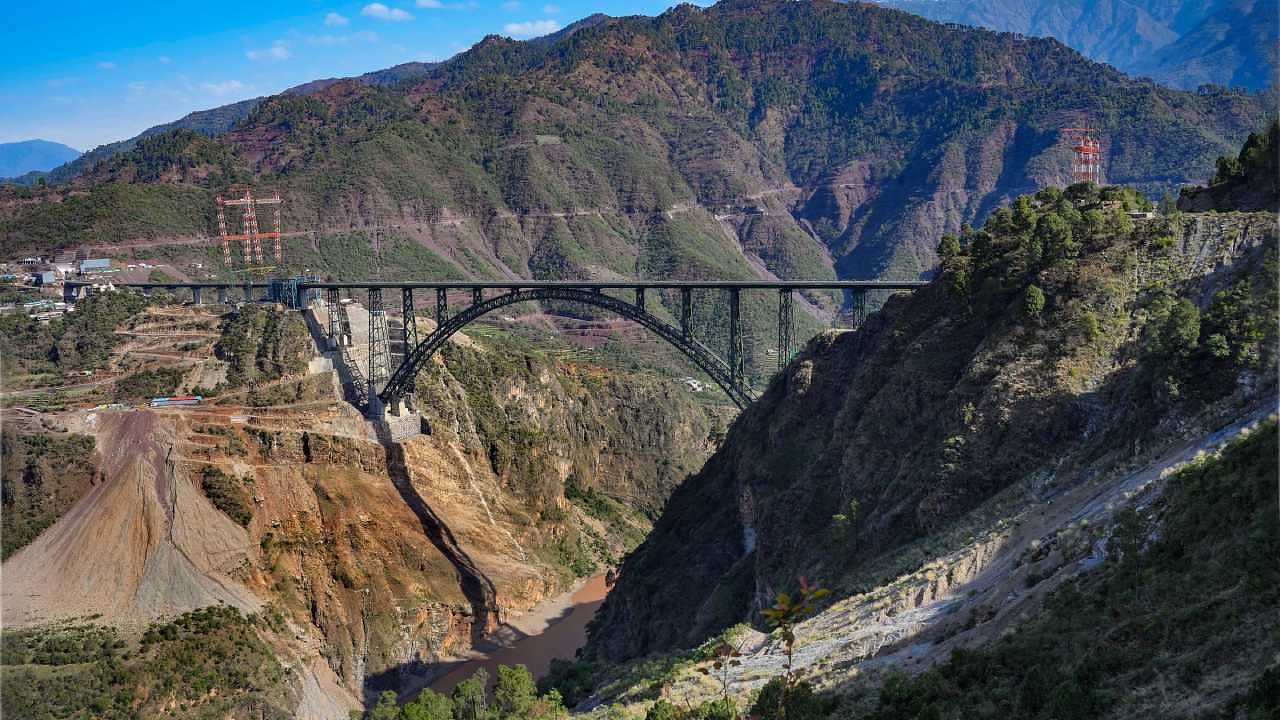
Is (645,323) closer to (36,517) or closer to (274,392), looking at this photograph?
(274,392)

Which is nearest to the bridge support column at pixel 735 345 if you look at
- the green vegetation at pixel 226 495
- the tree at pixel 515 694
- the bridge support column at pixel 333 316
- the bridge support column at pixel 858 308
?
the bridge support column at pixel 858 308

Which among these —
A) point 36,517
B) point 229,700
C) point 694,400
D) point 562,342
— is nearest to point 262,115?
point 562,342

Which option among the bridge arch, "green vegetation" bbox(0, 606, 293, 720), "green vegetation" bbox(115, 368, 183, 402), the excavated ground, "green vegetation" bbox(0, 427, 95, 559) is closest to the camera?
the excavated ground

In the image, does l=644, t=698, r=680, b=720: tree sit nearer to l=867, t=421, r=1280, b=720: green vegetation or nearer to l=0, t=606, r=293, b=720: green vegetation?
l=867, t=421, r=1280, b=720: green vegetation

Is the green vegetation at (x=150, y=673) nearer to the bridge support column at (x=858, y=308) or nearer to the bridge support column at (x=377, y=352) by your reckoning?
the bridge support column at (x=377, y=352)

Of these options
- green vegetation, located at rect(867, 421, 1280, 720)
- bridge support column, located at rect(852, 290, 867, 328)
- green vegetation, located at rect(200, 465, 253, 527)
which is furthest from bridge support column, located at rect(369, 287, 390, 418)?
green vegetation, located at rect(867, 421, 1280, 720)

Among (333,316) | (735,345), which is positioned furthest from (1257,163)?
(333,316)
